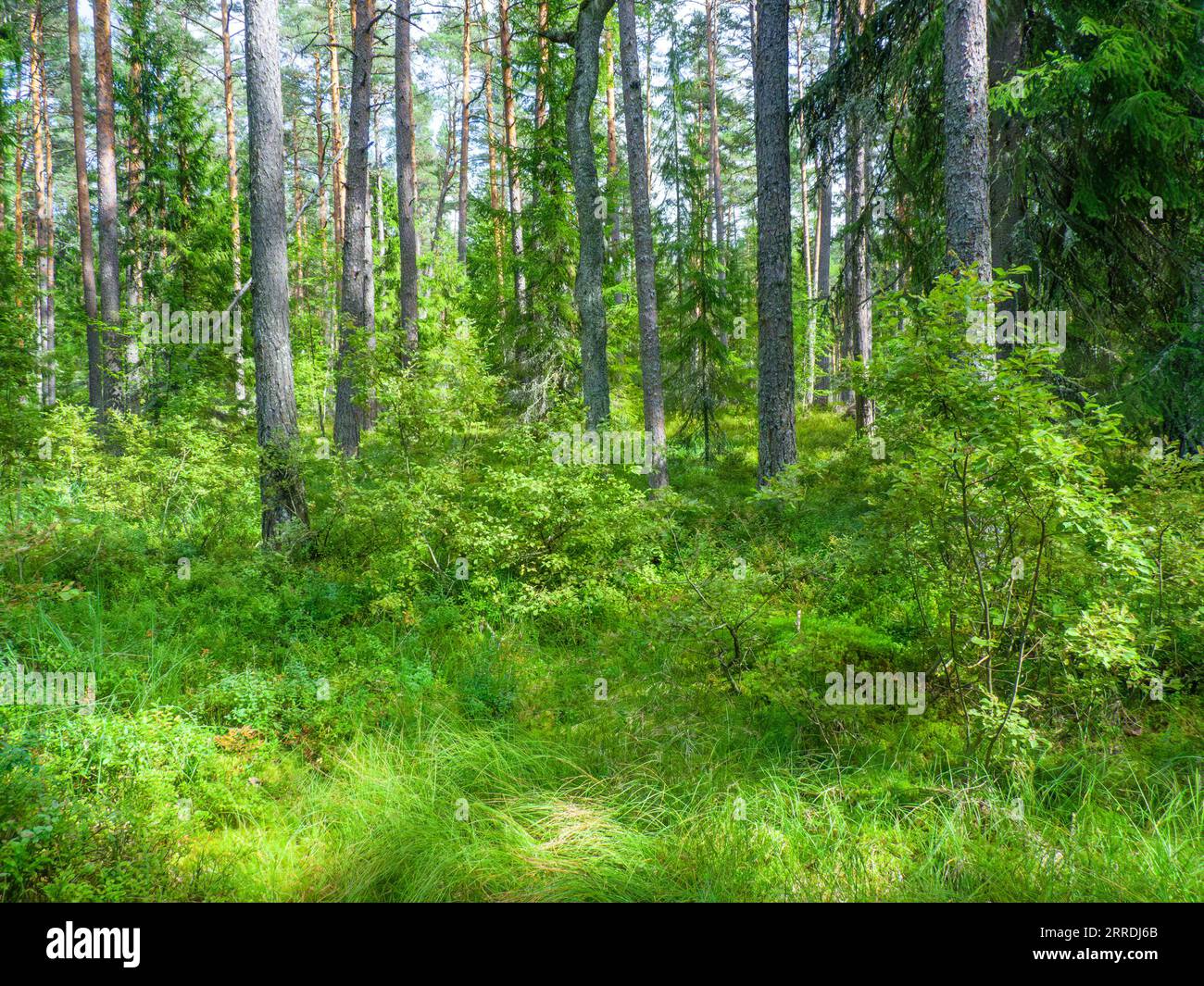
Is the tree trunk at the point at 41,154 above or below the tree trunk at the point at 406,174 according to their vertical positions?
above

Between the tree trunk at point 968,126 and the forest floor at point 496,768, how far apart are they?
237cm

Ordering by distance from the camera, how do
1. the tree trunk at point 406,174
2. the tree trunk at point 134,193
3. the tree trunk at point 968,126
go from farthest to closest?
the tree trunk at point 134,193, the tree trunk at point 406,174, the tree trunk at point 968,126

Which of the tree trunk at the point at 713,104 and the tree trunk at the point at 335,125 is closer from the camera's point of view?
the tree trunk at the point at 335,125

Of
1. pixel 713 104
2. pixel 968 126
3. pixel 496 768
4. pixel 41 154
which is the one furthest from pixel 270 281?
pixel 41 154

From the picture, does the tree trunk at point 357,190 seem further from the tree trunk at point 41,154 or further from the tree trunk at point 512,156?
the tree trunk at point 41,154

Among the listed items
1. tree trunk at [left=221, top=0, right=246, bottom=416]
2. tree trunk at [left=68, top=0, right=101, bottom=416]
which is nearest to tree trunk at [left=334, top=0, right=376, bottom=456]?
tree trunk at [left=221, top=0, right=246, bottom=416]

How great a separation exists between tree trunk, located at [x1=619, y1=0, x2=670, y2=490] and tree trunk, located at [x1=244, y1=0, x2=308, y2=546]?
501cm

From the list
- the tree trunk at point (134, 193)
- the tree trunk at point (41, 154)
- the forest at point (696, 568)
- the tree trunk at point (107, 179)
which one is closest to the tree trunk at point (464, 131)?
the tree trunk at point (134, 193)

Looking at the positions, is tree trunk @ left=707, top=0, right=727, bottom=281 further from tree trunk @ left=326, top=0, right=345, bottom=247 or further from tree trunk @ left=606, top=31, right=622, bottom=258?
tree trunk @ left=326, top=0, right=345, bottom=247

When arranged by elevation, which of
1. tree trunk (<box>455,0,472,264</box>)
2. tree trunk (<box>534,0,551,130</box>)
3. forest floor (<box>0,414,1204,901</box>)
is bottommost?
forest floor (<box>0,414,1204,901</box>)

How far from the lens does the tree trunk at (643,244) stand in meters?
9.86

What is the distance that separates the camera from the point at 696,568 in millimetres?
7309

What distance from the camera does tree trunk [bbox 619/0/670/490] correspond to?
9.86 metres
